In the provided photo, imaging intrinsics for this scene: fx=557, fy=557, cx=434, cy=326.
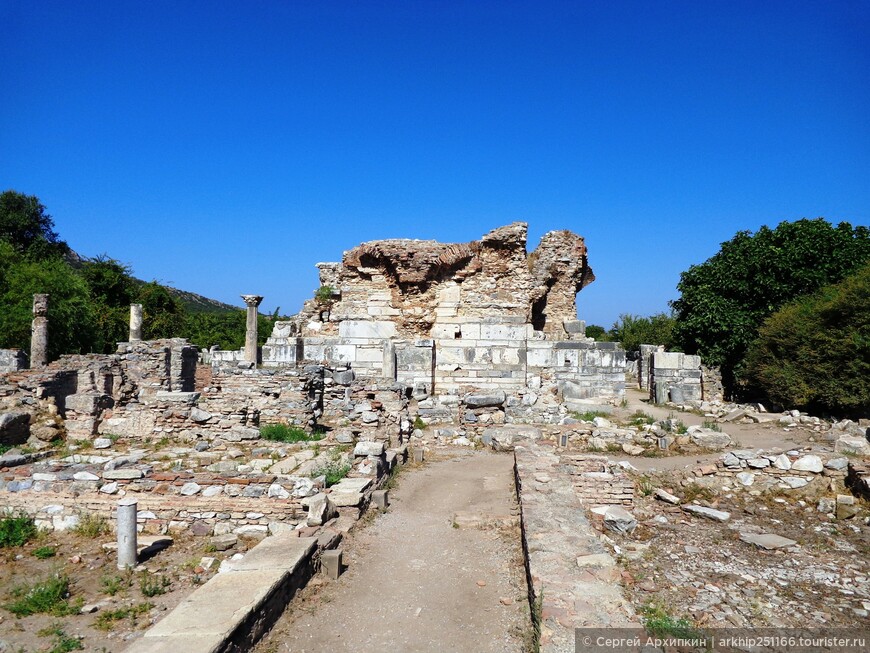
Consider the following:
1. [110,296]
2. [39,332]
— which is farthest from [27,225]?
[39,332]

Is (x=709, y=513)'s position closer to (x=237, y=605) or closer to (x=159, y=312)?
(x=237, y=605)

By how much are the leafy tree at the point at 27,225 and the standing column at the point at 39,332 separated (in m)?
21.3

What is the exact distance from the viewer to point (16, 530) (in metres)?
5.89

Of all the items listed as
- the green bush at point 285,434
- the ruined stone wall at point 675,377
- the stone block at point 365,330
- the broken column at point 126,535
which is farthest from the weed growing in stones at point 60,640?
the ruined stone wall at point 675,377

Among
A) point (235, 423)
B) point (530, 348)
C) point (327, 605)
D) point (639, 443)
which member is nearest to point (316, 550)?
point (327, 605)

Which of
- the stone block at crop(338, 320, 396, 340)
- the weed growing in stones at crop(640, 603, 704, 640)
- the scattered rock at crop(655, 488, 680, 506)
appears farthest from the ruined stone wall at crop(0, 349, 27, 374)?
the weed growing in stones at crop(640, 603, 704, 640)

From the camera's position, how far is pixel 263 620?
385 centimetres

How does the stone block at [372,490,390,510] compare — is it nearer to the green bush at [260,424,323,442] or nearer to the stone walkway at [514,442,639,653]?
the stone walkway at [514,442,639,653]

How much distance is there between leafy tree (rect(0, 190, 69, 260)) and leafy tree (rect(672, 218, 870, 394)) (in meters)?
36.6

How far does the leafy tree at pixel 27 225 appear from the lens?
116ft

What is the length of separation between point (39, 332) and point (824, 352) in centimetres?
2283

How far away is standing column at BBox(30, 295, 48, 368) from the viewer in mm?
16875

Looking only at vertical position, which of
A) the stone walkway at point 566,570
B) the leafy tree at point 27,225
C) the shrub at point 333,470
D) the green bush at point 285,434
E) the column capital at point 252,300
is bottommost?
the stone walkway at point 566,570

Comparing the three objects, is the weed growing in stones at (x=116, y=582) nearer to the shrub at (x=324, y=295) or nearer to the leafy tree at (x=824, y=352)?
the shrub at (x=324, y=295)
